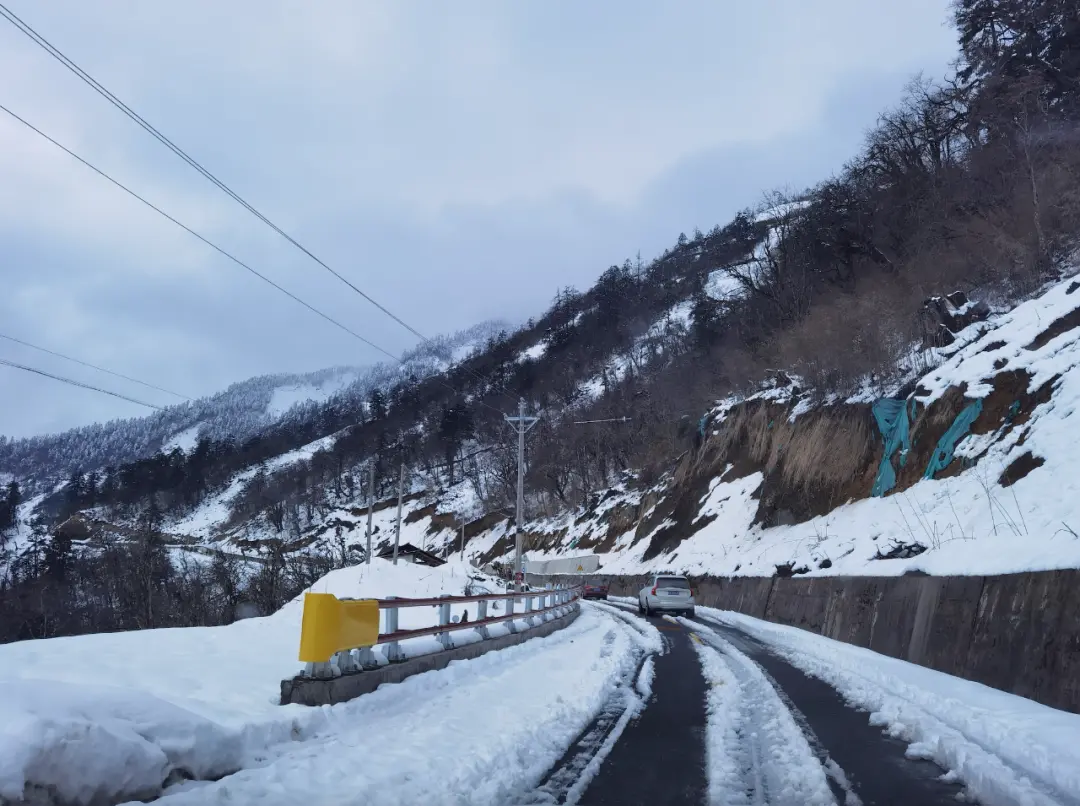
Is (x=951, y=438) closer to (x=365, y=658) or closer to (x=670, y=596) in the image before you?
(x=670, y=596)

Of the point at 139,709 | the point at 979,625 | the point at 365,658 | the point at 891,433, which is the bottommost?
the point at 365,658

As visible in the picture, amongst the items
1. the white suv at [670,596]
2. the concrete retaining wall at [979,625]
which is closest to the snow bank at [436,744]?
the concrete retaining wall at [979,625]

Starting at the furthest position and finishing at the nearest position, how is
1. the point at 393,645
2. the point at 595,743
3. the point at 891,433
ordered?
1. the point at 891,433
2. the point at 393,645
3. the point at 595,743

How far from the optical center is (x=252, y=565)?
74.4 meters

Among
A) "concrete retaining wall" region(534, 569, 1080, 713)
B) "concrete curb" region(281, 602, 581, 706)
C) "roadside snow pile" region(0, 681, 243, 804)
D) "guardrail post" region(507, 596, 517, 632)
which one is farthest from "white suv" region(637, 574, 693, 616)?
"roadside snow pile" region(0, 681, 243, 804)

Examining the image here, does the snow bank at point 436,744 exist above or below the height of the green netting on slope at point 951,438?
below

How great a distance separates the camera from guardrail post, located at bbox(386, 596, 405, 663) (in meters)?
9.27

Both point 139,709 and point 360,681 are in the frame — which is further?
point 360,681

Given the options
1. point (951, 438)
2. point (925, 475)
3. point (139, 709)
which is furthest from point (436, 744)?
point (925, 475)

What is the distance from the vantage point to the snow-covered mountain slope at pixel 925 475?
1509cm

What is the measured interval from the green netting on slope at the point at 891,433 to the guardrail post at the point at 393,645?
22.5 meters

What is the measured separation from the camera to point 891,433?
28.9 meters

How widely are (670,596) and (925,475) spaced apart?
369 inches

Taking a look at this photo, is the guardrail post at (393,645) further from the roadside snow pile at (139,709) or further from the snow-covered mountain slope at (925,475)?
the snow-covered mountain slope at (925,475)
